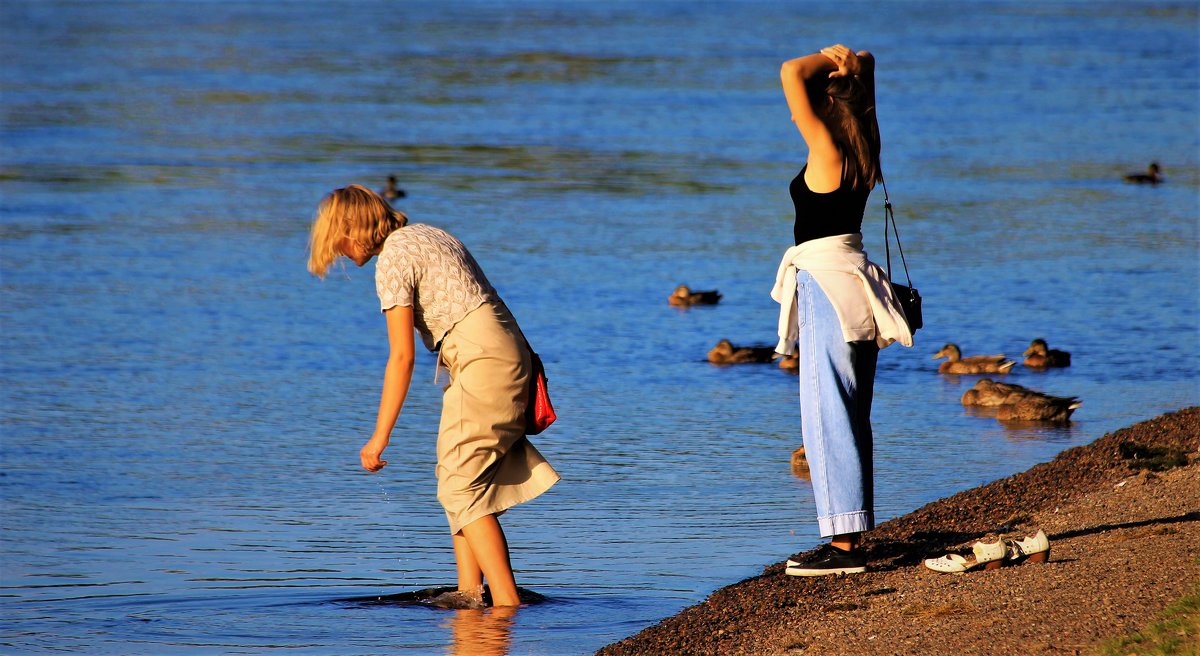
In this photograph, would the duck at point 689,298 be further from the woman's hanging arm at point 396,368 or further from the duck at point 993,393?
the woman's hanging arm at point 396,368

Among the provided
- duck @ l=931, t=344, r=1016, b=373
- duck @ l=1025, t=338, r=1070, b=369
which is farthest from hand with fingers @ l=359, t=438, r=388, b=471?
duck @ l=1025, t=338, r=1070, b=369

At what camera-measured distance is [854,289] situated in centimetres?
586

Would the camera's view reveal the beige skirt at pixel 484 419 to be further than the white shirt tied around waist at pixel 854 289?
Yes

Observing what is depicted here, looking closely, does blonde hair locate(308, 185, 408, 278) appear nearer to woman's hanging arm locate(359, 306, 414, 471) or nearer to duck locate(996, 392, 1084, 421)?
woman's hanging arm locate(359, 306, 414, 471)

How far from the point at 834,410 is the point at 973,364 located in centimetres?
605

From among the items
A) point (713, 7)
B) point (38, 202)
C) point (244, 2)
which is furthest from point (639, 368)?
point (244, 2)

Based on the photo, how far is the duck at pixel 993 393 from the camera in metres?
10.5

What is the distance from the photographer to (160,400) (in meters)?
10.9

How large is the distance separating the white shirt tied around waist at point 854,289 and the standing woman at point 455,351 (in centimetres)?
103

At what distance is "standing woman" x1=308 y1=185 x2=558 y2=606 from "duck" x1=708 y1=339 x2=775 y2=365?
6.06 metres

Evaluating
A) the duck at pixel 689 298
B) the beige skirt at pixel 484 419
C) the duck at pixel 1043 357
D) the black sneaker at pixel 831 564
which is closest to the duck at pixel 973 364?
the duck at pixel 1043 357

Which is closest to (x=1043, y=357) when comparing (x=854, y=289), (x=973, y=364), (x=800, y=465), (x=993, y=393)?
(x=973, y=364)

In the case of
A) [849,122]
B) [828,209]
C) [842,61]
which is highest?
[842,61]

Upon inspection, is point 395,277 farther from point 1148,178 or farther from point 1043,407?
point 1148,178
